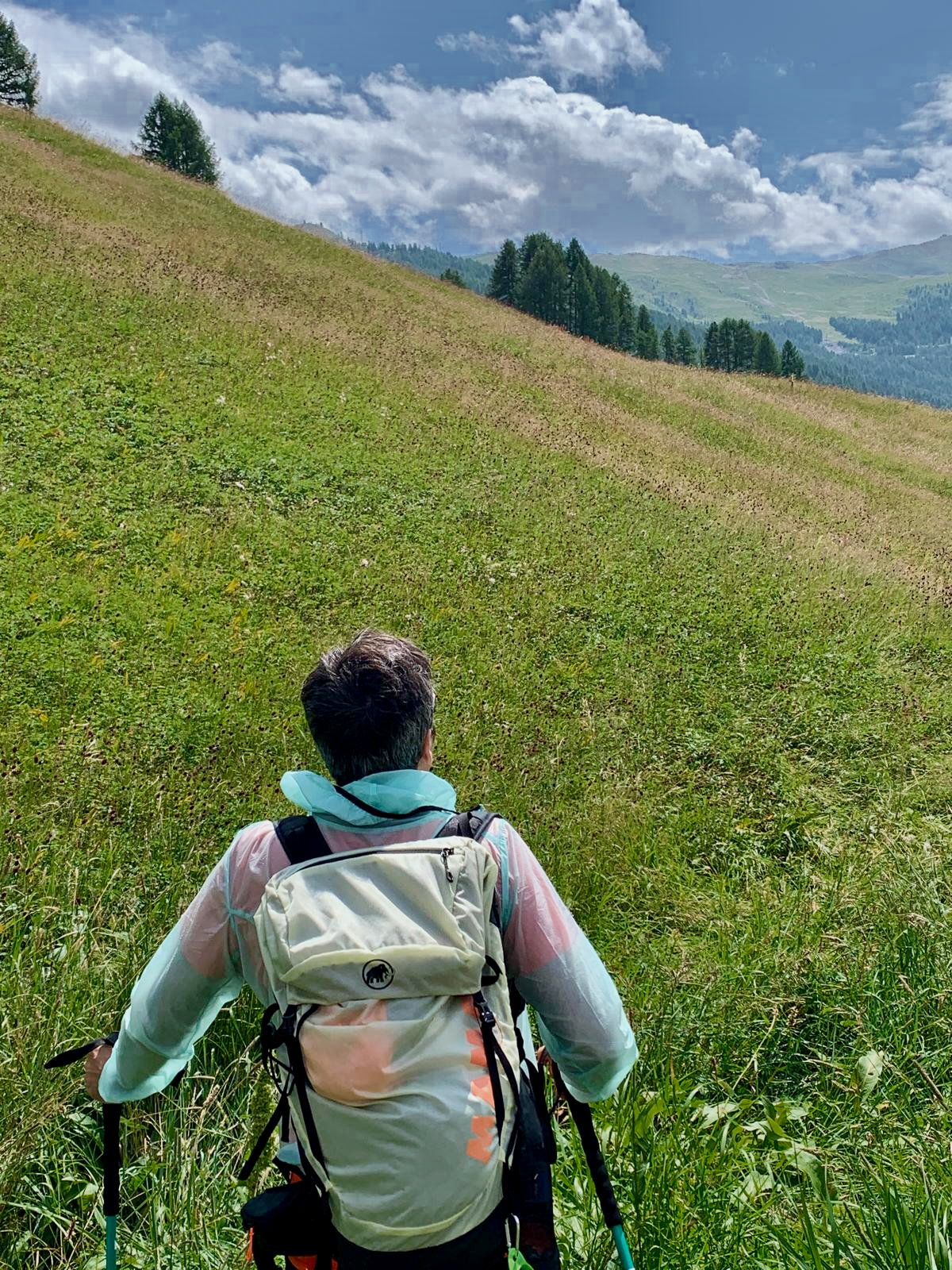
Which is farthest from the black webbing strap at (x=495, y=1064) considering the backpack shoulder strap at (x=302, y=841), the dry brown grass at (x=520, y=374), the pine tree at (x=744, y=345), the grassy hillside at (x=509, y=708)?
the pine tree at (x=744, y=345)

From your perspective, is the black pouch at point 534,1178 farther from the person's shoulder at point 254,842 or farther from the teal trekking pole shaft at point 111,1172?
the teal trekking pole shaft at point 111,1172

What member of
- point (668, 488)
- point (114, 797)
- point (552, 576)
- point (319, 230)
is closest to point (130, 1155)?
point (114, 797)

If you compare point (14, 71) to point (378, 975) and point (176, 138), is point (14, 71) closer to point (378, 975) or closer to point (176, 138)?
point (176, 138)

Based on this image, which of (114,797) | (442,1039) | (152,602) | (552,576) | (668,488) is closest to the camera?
(442,1039)

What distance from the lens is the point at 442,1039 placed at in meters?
1.59

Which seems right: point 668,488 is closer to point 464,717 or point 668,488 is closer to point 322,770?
point 464,717

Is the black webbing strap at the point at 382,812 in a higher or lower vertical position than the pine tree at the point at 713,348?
lower

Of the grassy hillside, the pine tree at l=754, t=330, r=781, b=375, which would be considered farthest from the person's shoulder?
the pine tree at l=754, t=330, r=781, b=375

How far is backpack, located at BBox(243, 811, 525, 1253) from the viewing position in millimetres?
1535

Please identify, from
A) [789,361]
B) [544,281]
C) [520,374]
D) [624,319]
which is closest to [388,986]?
[520,374]

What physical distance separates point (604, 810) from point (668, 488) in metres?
9.62

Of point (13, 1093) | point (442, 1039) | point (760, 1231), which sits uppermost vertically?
point (442, 1039)

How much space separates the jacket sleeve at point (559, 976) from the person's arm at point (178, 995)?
2.27 feet

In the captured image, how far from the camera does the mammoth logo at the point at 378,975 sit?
1.57 m
